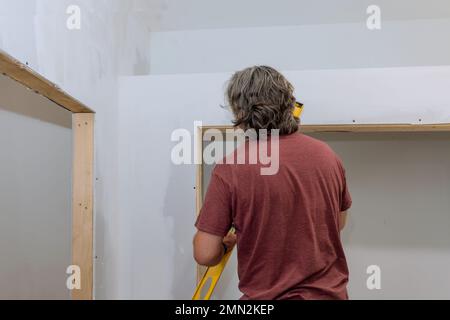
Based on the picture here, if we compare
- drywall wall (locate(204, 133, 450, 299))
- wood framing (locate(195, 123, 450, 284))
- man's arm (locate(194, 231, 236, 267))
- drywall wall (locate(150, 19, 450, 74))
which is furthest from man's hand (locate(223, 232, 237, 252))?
drywall wall (locate(150, 19, 450, 74))

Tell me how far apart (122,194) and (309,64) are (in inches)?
62.3

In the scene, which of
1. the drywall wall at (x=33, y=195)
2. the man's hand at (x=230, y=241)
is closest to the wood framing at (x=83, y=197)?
the drywall wall at (x=33, y=195)

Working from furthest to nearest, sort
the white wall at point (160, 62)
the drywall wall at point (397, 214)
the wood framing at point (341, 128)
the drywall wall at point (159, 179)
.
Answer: the drywall wall at point (397, 214) → the drywall wall at point (159, 179) → the wood framing at point (341, 128) → the white wall at point (160, 62)

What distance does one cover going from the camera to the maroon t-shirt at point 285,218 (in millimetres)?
875

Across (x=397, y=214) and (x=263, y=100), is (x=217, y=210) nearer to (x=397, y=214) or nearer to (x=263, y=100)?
(x=263, y=100)

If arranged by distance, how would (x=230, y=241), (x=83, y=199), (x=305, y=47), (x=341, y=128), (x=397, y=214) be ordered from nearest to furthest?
(x=230, y=241)
(x=83, y=199)
(x=341, y=128)
(x=397, y=214)
(x=305, y=47)

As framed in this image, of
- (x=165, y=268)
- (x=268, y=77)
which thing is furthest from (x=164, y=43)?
(x=268, y=77)

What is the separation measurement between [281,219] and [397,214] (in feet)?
5.69

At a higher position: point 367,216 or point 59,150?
point 59,150

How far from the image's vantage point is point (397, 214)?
227cm

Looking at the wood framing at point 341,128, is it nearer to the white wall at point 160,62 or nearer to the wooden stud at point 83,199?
the white wall at point 160,62

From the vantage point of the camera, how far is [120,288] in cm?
180

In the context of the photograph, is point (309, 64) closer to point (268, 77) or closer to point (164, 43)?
point (164, 43)

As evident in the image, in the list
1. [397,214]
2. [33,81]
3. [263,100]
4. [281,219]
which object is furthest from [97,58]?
[397,214]
